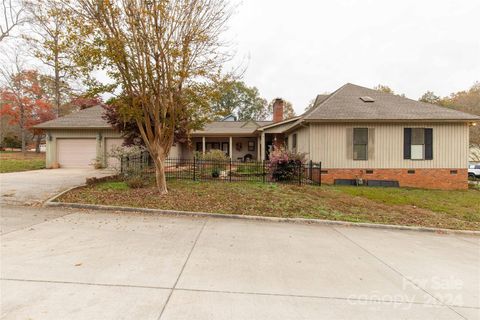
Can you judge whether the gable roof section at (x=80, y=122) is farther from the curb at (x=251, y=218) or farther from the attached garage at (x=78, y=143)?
the curb at (x=251, y=218)

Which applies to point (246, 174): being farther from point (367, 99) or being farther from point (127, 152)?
point (367, 99)

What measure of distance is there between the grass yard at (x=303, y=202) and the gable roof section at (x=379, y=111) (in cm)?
367

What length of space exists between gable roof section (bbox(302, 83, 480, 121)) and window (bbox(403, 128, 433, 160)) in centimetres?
72

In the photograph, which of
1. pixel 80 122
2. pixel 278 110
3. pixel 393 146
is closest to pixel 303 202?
pixel 393 146

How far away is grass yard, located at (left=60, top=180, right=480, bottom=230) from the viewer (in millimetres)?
6953

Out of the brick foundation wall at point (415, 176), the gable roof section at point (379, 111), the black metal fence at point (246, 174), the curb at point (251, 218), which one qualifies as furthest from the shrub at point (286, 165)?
the curb at point (251, 218)

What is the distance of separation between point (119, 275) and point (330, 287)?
2.78 meters

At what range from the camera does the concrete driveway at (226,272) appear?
8.84 feet

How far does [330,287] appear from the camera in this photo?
3.24 m

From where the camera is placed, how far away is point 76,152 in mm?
17000

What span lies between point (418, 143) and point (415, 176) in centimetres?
163

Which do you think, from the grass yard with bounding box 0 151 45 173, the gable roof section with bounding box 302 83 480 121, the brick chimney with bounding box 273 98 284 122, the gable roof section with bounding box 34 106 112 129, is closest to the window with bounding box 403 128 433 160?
the gable roof section with bounding box 302 83 480 121

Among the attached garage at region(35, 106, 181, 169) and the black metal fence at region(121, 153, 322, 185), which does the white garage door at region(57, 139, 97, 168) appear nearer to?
the attached garage at region(35, 106, 181, 169)

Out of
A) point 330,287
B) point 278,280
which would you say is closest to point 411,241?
point 330,287
